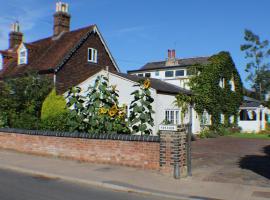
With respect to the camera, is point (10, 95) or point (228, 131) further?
point (228, 131)

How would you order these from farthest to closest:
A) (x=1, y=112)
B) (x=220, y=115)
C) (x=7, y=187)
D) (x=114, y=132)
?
(x=220, y=115) → (x=1, y=112) → (x=114, y=132) → (x=7, y=187)

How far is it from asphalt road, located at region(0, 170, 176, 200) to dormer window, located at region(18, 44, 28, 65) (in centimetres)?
2209

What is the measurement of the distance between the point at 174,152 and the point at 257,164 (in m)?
4.38

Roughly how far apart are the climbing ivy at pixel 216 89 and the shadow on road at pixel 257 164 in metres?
9.59

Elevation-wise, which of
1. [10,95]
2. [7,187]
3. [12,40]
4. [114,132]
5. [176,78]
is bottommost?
[7,187]

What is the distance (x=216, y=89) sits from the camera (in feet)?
98.9

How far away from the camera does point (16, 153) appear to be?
655 inches

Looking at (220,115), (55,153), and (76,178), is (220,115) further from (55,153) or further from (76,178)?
(76,178)

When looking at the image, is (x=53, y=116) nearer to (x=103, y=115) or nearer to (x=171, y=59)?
(x=103, y=115)

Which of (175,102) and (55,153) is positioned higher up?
(175,102)

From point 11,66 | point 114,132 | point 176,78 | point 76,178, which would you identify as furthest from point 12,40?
point 76,178

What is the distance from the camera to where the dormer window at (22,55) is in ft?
103

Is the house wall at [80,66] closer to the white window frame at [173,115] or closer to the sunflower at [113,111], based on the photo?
the white window frame at [173,115]

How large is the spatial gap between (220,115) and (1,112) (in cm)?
1876
